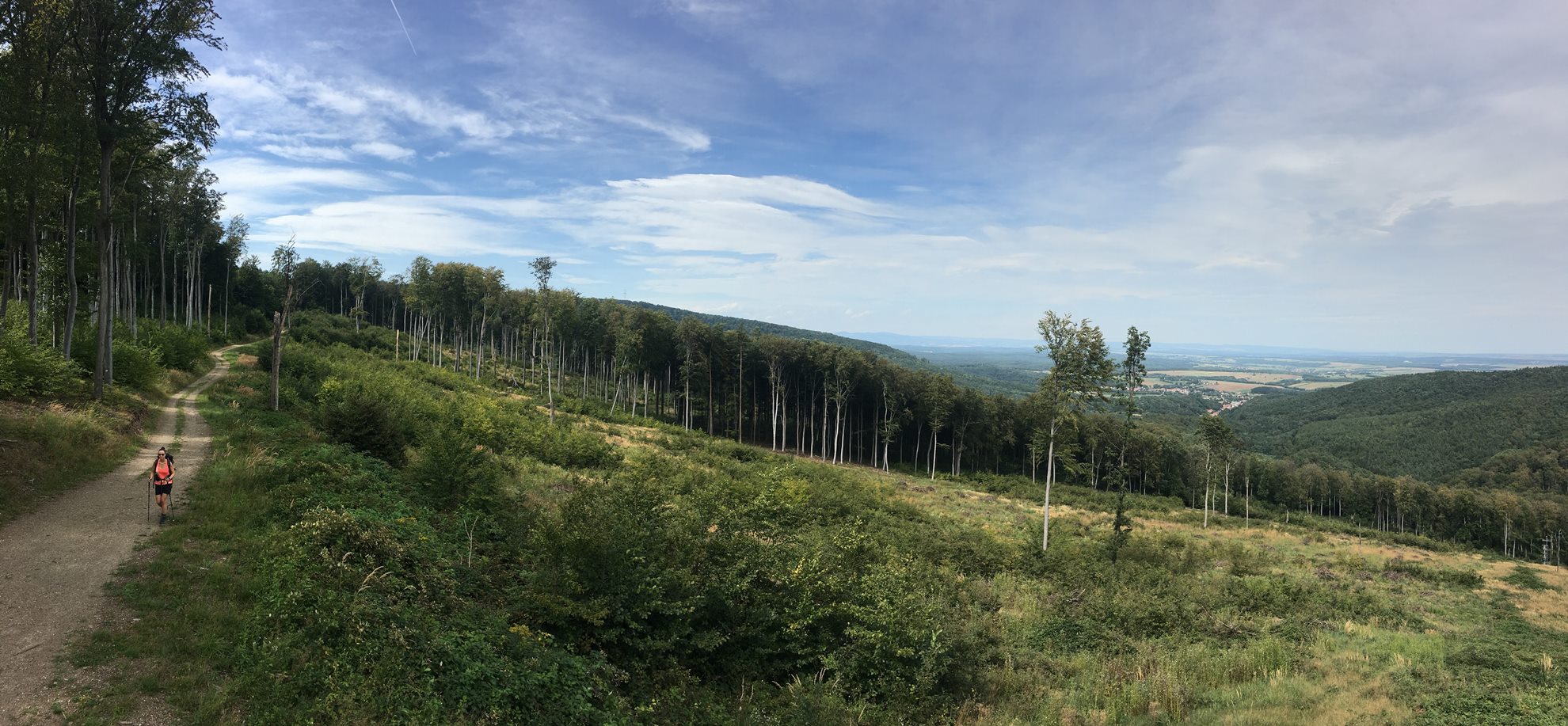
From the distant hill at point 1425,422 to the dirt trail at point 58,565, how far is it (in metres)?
151

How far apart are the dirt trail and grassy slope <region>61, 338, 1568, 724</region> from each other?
44 cm

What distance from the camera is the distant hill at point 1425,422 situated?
106 m

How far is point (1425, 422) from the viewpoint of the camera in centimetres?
12181

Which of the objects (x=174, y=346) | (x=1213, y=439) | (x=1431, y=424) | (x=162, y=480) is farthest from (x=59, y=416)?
(x=1431, y=424)

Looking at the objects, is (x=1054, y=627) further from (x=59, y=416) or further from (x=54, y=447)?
(x=59, y=416)

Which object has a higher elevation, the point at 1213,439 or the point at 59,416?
the point at 59,416

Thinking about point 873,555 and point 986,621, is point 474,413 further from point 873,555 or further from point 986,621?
point 986,621

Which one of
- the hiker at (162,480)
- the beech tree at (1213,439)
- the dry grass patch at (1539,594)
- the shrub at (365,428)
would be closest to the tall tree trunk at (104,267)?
the shrub at (365,428)

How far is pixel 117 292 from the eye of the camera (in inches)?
1532

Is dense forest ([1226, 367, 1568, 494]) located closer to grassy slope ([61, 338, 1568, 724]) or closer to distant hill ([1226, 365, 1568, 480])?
distant hill ([1226, 365, 1568, 480])

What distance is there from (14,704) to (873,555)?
14134 millimetres

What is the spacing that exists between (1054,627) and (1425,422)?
553 ft

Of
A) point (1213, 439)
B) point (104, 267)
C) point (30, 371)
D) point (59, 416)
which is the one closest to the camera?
point (59, 416)

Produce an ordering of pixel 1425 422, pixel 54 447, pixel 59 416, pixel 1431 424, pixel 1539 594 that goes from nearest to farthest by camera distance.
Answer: pixel 54 447
pixel 59 416
pixel 1539 594
pixel 1431 424
pixel 1425 422
